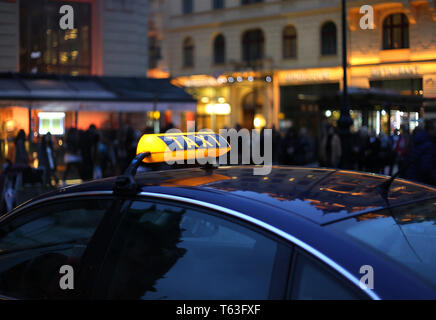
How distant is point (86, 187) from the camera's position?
9.17ft

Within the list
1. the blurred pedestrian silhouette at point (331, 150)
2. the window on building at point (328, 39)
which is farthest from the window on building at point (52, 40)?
the window on building at point (328, 39)

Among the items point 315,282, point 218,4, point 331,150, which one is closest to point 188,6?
point 218,4

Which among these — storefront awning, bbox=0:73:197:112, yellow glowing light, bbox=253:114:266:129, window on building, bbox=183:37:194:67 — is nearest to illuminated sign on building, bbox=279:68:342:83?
yellow glowing light, bbox=253:114:266:129

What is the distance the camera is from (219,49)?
34.4m

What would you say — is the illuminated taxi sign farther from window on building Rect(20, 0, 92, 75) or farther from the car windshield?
window on building Rect(20, 0, 92, 75)

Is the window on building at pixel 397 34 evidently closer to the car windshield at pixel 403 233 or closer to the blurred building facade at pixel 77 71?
the blurred building facade at pixel 77 71

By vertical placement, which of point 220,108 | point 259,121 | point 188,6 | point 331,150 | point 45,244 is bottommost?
point 45,244

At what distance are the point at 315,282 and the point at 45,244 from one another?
165 centimetres

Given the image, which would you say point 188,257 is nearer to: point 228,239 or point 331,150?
point 228,239

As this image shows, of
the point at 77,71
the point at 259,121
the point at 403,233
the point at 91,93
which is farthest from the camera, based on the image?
the point at 259,121
